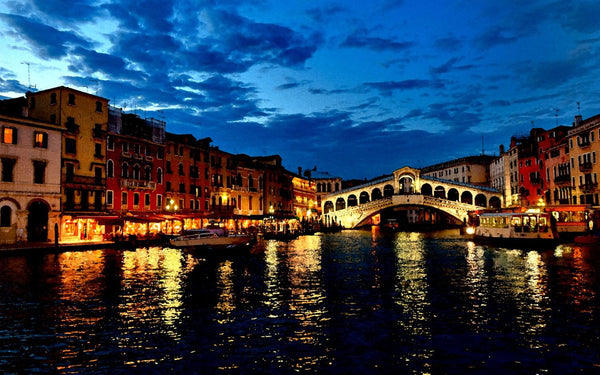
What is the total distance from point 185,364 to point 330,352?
278 cm

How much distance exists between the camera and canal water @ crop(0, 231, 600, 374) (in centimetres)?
887

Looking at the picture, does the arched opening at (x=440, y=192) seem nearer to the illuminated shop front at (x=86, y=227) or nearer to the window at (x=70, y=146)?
the illuminated shop front at (x=86, y=227)

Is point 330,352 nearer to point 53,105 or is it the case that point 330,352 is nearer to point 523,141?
point 53,105

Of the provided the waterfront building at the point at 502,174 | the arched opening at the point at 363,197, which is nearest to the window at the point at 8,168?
the waterfront building at the point at 502,174

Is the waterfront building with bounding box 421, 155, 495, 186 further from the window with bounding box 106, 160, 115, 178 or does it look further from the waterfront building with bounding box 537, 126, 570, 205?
the window with bounding box 106, 160, 115, 178

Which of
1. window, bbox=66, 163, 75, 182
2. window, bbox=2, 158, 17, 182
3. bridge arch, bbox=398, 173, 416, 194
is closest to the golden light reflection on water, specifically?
window, bbox=66, 163, 75, 182

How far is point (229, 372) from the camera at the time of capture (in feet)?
27.3

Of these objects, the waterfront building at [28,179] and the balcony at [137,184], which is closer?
the waterfront building at [28,179]

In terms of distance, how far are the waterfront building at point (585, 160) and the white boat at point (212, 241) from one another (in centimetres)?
3586

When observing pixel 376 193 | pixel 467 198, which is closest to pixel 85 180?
pixel 376 193

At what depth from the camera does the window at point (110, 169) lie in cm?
3972

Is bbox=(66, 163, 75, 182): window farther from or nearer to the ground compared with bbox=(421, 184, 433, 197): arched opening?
nearer to the ground

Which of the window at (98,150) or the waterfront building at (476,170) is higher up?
the waterfront building at (476,170)

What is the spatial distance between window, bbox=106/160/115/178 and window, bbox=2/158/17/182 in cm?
799
